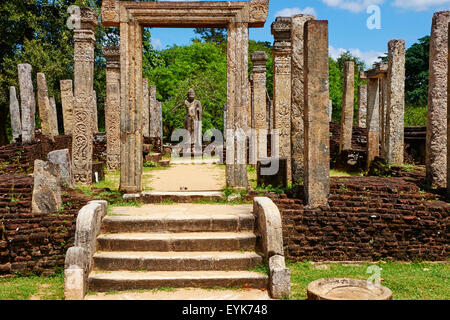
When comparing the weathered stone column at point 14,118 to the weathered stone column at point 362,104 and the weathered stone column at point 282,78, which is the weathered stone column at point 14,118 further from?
the weathered stone column at point 362,104

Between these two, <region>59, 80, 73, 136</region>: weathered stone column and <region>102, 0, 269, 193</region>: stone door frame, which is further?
<region>59, 80, 73, 136</region>: weathered stone column

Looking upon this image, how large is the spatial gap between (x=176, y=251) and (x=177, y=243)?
0.12 m

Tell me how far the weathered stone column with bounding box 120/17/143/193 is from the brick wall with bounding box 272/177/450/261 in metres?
3.10

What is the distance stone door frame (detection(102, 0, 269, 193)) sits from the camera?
27.2 feet

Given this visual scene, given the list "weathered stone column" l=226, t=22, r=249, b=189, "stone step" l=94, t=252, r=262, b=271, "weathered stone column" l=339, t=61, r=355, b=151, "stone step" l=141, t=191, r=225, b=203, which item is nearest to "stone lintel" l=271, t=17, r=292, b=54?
"weathered stone column" l=226, t=22, r=249, b=189

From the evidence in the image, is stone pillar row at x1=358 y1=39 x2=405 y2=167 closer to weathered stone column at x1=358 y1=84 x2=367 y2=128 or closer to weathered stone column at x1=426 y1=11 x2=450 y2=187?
weathered stone column at x1=426 y1=11 x2=450 y2=187

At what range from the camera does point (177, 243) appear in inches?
242

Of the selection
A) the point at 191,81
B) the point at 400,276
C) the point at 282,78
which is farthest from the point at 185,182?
the point at 191,81

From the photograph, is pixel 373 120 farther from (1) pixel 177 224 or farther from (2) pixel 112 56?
(1) pixel 177 224

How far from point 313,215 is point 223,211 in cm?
152

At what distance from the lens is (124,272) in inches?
227

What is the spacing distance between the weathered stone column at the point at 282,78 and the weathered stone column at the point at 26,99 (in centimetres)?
875

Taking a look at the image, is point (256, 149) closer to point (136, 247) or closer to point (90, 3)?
point (136, 247)

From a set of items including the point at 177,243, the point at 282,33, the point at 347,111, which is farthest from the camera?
the point at 347,111
